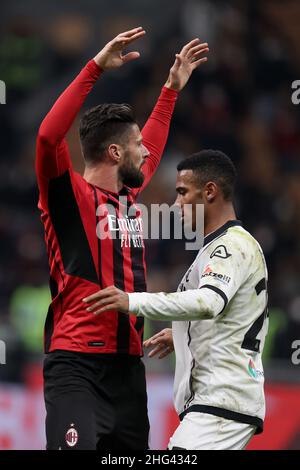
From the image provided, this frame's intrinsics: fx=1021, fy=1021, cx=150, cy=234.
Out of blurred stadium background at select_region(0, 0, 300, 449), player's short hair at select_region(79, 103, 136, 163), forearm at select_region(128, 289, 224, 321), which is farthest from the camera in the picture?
blurred stadium background at select_region(0, 0, 300, 449)

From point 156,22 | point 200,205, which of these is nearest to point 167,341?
point 200,205

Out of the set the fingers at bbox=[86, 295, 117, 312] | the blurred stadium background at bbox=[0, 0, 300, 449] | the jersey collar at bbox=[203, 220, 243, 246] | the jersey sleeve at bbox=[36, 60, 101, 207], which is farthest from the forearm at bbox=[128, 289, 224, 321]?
the blurred stadium background at bbox=[0, 0, 300, 449]

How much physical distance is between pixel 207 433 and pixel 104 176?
5.03ft

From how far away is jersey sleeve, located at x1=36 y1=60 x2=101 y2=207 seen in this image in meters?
5.14

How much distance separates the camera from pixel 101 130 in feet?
18.6

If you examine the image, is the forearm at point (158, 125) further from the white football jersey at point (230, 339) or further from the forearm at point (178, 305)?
the forearm at point (178, 305)

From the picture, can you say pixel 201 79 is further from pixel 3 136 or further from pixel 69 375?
pixel 69 375

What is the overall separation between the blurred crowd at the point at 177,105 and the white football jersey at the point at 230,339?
631 cm

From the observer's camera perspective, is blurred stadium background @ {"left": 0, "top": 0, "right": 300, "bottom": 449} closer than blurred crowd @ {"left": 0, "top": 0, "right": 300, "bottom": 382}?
Yes

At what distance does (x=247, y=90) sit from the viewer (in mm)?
15844

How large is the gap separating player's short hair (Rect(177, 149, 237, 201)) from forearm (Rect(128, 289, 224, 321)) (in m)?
0.75

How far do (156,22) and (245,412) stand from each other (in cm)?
1293

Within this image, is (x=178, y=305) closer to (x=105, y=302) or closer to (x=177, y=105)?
(x=105, y=302)

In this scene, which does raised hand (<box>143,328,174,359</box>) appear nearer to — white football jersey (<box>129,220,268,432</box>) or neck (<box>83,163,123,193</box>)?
white football jersey (<box>129,220,268,432</box>)
